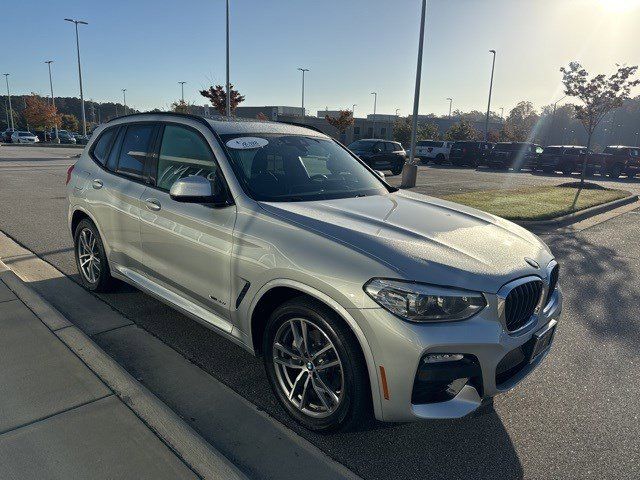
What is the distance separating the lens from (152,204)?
3.73 metres

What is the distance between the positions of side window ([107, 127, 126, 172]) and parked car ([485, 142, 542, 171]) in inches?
1130

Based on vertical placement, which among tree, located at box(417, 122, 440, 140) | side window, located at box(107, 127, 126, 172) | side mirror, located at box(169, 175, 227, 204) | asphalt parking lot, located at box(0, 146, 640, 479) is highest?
tree, located at box(417, 122, 440, 140)

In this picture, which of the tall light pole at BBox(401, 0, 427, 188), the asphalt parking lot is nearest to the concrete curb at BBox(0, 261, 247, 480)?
the asphalt parking lot

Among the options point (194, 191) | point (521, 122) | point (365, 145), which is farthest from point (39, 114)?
point (521, 122)

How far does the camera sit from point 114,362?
3.28 m

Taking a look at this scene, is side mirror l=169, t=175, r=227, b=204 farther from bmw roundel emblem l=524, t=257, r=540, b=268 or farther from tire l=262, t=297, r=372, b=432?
bmw roundel emblem l=524, t=257, r=540, b=268

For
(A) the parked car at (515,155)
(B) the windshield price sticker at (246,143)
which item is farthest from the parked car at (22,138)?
(B) the windshield price sticker at (246,143)

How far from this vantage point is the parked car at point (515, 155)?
29.2 meters

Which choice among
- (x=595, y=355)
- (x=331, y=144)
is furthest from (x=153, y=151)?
(x=595, y=355)

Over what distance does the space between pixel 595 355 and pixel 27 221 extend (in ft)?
28.0

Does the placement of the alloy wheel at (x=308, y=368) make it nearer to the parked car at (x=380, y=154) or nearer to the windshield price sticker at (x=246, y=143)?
the windshield price sticker at (x=246, y=143)

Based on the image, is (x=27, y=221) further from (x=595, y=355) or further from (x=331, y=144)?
(x=595, y=355)

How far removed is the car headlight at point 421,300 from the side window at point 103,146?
11.2 ft

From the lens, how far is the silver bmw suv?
233 cm
